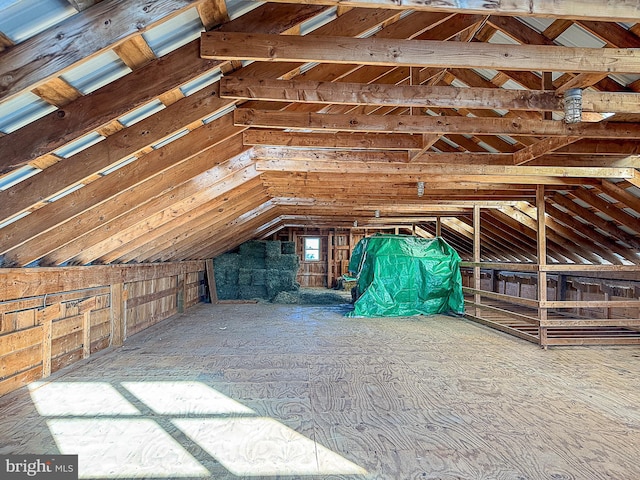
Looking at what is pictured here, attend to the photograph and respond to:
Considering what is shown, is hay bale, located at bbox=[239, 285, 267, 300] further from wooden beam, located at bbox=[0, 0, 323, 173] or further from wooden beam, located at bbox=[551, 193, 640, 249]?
wooden beam, located at bbox=[0, 0, 323, 173]

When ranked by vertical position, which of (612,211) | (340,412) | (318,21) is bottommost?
(340,412)

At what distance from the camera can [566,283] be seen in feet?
26.8

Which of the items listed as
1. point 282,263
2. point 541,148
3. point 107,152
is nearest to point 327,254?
point 282,263

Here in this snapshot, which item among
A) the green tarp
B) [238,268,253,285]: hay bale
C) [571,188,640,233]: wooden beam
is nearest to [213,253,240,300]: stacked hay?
[238,268,253,285]: hay bale

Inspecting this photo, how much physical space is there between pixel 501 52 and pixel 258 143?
7.61 ft

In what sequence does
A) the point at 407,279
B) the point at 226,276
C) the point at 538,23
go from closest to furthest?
1. the point at 538,23
2. the point at 407,279
3. the point at 226,276

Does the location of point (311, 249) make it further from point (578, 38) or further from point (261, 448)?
point (261, 448)

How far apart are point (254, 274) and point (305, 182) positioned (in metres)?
5.09

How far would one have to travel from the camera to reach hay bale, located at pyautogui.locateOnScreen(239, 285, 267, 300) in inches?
410

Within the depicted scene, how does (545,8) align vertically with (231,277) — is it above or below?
above

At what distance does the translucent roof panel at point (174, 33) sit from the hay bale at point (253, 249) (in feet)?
28.4

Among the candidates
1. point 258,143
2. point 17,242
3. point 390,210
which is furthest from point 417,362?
point 390,210

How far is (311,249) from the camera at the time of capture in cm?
1416

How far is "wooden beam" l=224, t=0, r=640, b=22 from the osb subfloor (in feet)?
7.46
